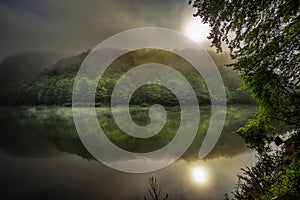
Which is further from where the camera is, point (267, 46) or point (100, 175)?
point (100, 175)

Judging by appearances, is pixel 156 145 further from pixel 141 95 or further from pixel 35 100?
pixel 35 100

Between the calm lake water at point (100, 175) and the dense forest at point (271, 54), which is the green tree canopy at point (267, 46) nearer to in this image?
the dense forest at point (271, 54)

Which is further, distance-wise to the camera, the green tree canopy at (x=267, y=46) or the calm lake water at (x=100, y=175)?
the calm lake water at (x=100, y=175)

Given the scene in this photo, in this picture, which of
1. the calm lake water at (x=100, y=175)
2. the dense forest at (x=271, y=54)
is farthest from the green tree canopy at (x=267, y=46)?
the calm lake water at (x=100, y=175)

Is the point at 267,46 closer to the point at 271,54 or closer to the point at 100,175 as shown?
the point at 271,54

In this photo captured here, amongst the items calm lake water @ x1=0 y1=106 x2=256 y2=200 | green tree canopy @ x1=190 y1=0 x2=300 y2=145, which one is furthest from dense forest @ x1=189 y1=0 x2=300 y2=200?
calm lake water @ x1=0 y1=106 x2=256 y2=200

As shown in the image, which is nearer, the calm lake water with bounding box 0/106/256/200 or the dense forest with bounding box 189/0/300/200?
the dense forest with bounding box 189/0/300/200

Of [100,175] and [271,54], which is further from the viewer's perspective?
[100,175]

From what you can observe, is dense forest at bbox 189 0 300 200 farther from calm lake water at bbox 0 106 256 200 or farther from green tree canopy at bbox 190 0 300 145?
calm lake water at bbox 0 106 256 200

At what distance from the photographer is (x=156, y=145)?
20.1m

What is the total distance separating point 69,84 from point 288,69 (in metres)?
142

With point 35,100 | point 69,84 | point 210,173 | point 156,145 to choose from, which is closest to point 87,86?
point 69,84

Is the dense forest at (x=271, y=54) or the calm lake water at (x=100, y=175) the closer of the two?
the dense forest at (x=271, y=54)

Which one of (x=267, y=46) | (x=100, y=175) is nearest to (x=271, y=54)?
(x=267, y=46)
